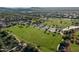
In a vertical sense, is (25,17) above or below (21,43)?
above

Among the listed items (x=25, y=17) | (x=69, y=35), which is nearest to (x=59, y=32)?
(x=69, y=35)

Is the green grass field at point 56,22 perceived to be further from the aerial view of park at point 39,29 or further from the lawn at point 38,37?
the lawn at point 38,37

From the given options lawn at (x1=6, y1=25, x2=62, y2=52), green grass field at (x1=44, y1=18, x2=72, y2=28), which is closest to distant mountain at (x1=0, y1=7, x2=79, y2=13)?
green grass field at (x1=44, y1=18, x2=72, y2=28)

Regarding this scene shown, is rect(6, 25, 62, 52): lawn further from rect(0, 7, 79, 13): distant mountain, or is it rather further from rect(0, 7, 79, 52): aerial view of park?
rect(0, 7, 79, 13): distant mountain

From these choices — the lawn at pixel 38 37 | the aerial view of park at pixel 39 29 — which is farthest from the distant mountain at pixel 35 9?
the lawn at pixel 38 37

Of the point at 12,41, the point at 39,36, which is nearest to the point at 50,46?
the point at 39,36

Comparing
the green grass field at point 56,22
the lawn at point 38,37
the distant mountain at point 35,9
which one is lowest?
the lawn at point 38,37
